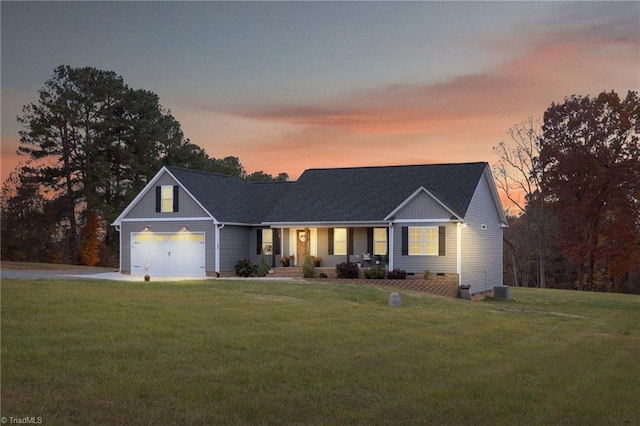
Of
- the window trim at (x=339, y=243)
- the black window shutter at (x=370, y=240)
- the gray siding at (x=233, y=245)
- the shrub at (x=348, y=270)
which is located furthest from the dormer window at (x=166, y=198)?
the black window shutter at (x=370, y=240)

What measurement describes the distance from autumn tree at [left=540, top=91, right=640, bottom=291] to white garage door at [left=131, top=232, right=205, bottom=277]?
26.4m

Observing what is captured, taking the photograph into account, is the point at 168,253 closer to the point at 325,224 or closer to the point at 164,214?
the point at 164,214

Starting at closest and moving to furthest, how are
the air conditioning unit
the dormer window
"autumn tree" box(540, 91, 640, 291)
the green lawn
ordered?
the green lawn → the air conditioning unit → the dormer window → "autumn tree" box(540, 91, 640, 291)

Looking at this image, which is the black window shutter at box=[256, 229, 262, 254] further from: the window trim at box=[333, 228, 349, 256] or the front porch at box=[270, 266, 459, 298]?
the front porch at box=[270, 266, 459, 298]

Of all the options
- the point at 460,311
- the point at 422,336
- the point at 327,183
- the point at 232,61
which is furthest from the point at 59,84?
Answer: the point at 422,336

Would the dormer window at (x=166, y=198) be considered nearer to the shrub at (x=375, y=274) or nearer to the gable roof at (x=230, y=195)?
the gable roof at (x=230, y=195)

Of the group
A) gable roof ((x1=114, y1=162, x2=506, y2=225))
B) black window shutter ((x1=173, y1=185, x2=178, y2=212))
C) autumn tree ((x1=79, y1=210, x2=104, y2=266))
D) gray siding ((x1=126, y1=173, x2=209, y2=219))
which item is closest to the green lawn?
gable roof ((x1=114, y1=162, x2=506, y2=225))

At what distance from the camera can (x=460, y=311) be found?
76.0 feet

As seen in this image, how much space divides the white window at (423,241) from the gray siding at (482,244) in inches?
55.0

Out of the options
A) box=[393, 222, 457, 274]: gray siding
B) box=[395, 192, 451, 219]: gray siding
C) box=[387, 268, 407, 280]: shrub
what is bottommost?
box=[387, 268, 407, 280]: shrub

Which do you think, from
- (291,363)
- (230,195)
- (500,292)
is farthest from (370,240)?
(291,363)

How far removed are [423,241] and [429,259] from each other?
907mm

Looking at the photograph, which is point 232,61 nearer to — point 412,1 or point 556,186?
point 412,1

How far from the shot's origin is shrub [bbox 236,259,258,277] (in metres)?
36.1
